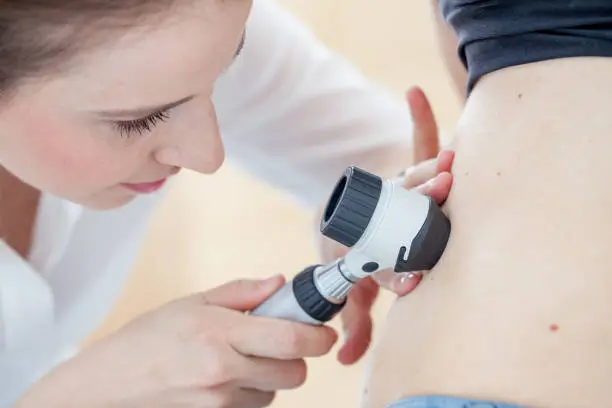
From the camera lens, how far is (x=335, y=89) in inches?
37.2

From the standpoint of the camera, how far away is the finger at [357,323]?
787mm

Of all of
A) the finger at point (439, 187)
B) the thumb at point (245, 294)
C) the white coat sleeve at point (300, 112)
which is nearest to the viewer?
the finger at point (439, 187)

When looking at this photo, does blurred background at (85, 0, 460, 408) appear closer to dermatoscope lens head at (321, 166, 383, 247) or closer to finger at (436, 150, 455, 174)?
finger at (436, 150, 455, 174)

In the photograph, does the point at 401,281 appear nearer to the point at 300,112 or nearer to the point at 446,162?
the point at 446,162

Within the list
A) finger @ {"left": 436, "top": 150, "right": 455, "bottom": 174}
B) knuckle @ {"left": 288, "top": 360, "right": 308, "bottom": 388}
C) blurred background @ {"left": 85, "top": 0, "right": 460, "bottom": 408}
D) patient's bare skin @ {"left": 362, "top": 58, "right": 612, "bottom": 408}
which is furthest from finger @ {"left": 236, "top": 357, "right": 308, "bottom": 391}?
blurred background @ {"left": 85, "top": 0, "right": 460, "bottom": 408}

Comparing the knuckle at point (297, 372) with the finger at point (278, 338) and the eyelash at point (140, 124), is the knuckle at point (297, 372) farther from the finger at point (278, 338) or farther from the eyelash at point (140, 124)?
the eyelash at point (140, 124)

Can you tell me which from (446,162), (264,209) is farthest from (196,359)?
(264,209)

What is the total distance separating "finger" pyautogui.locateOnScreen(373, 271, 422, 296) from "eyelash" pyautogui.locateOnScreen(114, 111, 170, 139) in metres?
0.22

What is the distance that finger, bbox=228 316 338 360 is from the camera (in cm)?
66

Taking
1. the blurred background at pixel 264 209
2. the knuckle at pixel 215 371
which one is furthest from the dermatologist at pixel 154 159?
the blurred background at pixel 264 209

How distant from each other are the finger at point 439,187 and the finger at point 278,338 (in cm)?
16

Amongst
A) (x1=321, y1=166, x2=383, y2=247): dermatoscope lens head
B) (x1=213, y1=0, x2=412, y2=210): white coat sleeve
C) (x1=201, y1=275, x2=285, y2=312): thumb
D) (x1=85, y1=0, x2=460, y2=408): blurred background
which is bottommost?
(x1=321, y1=166, x2=383, y2=247): dermatoscope lens head

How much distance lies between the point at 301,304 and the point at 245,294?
0.08m

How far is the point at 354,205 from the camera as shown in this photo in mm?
534
